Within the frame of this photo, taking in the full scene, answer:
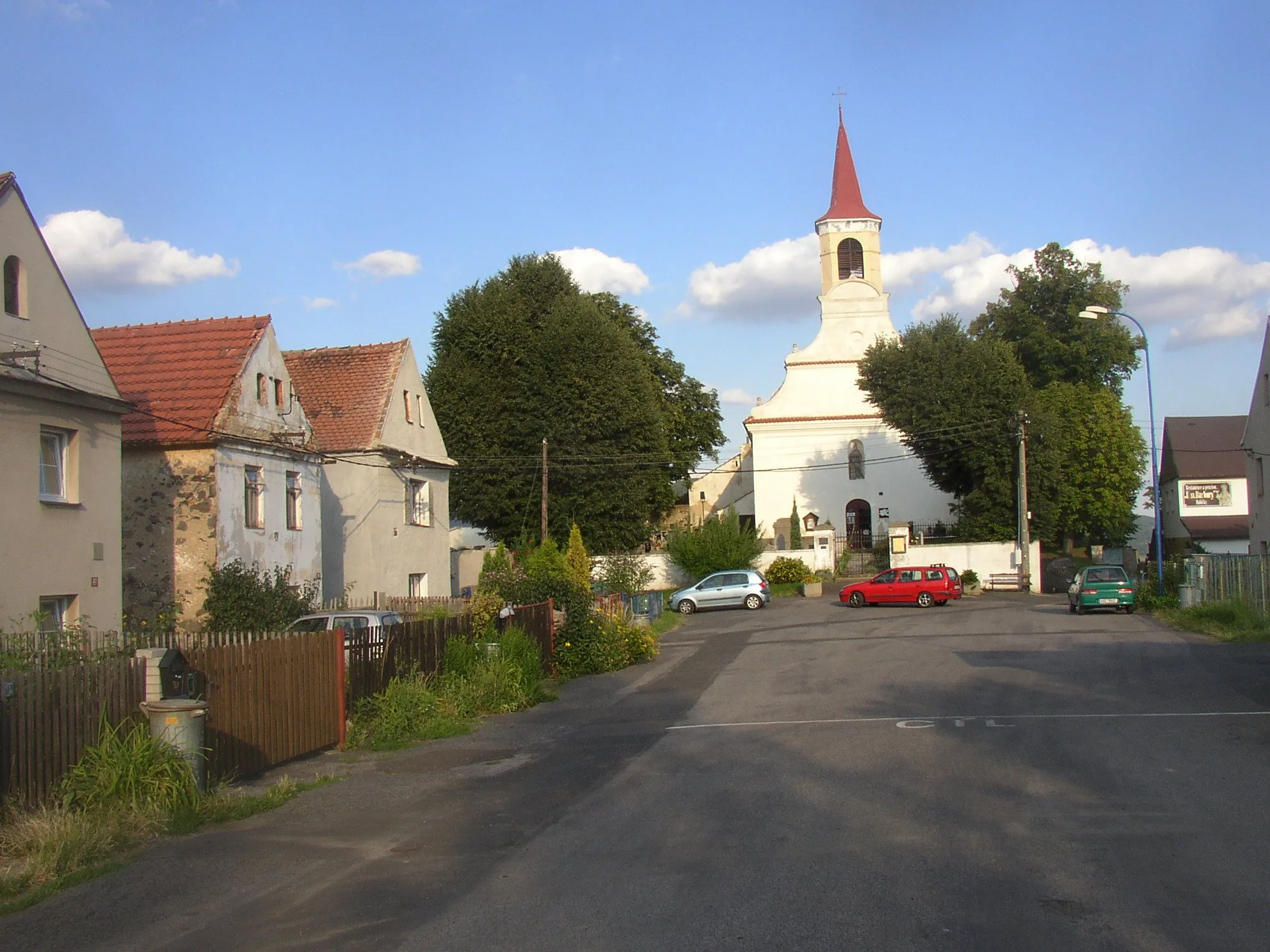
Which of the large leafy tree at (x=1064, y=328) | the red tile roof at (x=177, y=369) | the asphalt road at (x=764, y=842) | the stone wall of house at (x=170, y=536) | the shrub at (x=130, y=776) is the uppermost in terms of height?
the large leafy tree at (x=1064, y=328)

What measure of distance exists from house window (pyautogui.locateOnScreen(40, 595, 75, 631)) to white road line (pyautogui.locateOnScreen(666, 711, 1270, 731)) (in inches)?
360

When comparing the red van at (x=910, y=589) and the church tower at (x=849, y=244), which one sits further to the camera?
the church tower at (x=849, y=244)

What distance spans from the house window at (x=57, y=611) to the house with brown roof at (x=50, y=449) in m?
0.02

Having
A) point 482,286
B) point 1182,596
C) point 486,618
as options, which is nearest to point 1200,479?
point 1182,596

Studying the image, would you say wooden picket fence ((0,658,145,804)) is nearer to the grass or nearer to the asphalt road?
the asphalt road

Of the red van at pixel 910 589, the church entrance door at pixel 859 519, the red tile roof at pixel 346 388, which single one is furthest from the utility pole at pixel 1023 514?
the red tile roof at pixel 346 388

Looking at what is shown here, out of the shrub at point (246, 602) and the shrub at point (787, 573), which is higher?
the shrub at point (246, 602)

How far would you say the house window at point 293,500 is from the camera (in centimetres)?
2417

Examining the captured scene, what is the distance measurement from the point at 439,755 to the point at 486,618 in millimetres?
6932

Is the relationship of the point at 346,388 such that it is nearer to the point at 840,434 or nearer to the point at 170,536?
the point at 170,536

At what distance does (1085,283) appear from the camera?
61.6 meters

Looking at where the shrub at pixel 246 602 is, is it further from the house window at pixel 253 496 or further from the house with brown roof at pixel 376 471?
the house with brown roof at pixel 376 471

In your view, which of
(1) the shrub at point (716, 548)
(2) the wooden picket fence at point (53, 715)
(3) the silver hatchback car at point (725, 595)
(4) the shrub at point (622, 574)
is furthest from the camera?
(1) the shrub at point (716, 548)

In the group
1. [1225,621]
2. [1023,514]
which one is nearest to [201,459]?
[1225,621]
